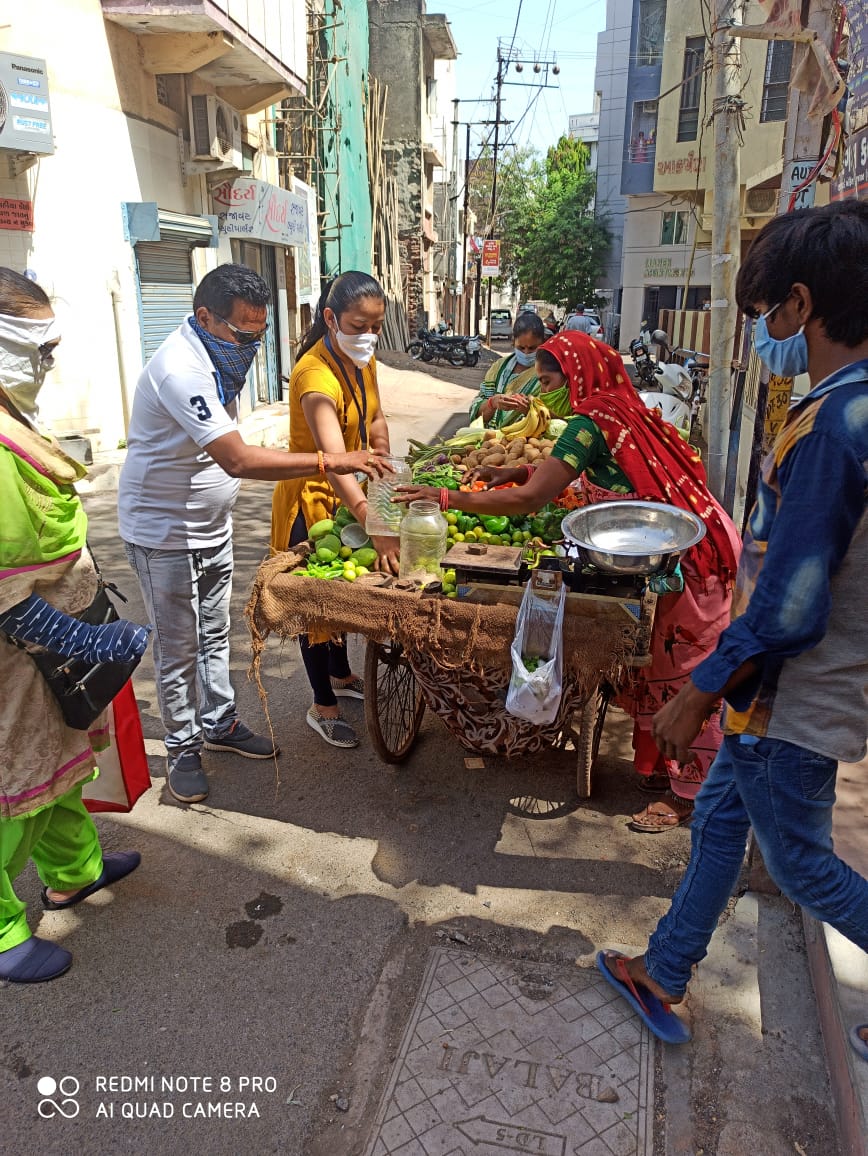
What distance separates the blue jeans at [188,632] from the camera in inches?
129

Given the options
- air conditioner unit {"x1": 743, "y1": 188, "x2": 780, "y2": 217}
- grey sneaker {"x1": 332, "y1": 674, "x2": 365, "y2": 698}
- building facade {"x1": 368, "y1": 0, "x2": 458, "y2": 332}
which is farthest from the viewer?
building facade {"x1": 368, "y1": 0, "x2": 458, "y2": 332}

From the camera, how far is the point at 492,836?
325cm

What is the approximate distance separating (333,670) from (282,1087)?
230 centimetres

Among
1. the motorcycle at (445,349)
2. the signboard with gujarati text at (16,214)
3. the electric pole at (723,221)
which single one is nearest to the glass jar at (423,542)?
the electric pole at (723,221)

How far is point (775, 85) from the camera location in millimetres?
18172

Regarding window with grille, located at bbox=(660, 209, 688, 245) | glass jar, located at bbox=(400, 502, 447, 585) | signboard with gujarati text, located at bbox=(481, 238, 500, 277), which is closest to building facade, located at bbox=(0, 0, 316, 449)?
glass jar, located at bbox=(400, 502, 447, 585)

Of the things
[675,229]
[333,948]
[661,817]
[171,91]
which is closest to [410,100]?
[675,229]

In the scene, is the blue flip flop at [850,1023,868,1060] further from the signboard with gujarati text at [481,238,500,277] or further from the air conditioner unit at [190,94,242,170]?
the signboard with gujarati text at [481,238,500,277]

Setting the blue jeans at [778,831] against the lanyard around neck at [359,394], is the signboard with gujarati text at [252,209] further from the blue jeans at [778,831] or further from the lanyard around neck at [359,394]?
the blue jeans at [778,831]

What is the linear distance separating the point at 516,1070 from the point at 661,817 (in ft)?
4.36

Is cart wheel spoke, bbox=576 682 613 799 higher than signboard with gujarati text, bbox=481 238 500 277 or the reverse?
the reverse

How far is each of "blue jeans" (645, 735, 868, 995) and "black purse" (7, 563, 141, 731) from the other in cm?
166

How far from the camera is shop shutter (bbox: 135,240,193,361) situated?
34.1ft

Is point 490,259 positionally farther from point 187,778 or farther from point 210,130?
point 187,778
